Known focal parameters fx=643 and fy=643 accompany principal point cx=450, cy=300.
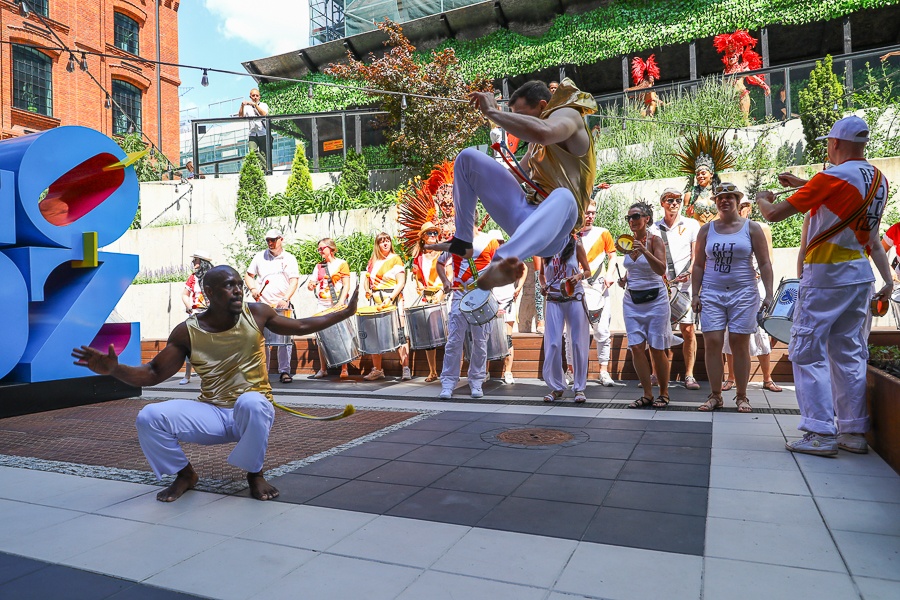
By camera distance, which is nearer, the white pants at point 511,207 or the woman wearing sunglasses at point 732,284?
the white pants at point 511,207

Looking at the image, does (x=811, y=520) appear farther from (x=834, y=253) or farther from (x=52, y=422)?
(x=52, y=422)

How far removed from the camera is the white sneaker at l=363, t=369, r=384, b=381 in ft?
30.6

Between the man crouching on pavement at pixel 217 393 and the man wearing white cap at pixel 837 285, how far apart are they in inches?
121

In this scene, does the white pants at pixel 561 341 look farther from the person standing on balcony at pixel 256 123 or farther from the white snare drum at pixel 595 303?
the person standing on balcony at pixel 256 123

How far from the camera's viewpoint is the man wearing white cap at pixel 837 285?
4.24 metres

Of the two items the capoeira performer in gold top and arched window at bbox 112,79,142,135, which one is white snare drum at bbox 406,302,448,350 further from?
arched window at bbox 112,79,142,135

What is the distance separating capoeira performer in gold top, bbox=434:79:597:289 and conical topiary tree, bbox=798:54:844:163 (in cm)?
863

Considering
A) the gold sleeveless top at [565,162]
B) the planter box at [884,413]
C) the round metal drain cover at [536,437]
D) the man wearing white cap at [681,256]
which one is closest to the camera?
the gold sleeveless top at [565,162]

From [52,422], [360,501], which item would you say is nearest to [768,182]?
[360,501]

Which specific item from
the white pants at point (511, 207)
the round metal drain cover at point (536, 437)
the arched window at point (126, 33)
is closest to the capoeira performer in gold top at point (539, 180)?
the white pants at point (511, 207)

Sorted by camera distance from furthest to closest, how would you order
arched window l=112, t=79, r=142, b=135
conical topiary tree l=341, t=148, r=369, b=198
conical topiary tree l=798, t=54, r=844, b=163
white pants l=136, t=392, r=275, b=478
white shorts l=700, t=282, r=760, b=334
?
arched window l=112, t=79, r=142, b=135
conical topiary tree l=341, t=148, r=369, b=198
conical topiary tree l=798, t=54, r=844, b=163
white shorts l=700, t=282, r=760, b=334
white pants l=136, t=392, r=275, b=478

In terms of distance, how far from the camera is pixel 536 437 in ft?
16.8

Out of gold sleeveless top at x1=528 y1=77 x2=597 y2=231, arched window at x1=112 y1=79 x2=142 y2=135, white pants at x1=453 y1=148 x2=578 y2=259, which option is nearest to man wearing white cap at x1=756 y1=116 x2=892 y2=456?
Result: gold sleeveless top at x1=528 y1=77 x2=597 y2=231

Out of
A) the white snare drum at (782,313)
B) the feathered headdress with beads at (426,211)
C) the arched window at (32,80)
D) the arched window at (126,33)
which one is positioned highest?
the arched window at (126,33)
